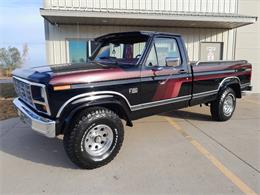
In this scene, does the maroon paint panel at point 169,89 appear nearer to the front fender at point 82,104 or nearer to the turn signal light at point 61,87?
the front fender at point 82,104

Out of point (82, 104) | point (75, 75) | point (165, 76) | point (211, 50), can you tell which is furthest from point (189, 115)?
point (211, 50)

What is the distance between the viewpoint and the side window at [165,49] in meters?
4.63

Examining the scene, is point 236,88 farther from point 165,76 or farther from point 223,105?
point 165,76

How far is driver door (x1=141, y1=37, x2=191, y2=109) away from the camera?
175 inches

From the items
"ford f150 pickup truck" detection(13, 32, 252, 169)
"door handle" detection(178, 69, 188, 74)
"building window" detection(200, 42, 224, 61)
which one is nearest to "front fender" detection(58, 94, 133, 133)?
"ford f150 pickup truck" detection(13, 32, 252, 169)

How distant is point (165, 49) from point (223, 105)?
2.53 metres

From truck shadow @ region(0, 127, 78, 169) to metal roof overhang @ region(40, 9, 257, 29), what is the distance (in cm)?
474

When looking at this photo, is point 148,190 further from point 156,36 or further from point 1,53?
point 1,53

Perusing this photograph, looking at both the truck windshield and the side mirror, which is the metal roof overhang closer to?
the truck windshield

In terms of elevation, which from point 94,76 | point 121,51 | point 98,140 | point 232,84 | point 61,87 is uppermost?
point 121,51

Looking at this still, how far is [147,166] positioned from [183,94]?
1.97m

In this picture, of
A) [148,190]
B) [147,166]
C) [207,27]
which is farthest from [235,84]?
[207,27]

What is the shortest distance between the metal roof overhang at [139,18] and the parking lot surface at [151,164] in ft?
14.8

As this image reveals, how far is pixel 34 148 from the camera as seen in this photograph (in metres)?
4.64
